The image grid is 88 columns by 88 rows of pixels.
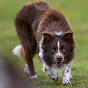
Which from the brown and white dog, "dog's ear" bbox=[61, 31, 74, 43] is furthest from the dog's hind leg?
"dog's ear" bbox=[61, 31, 74, 43]

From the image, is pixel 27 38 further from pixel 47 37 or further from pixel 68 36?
pixel 68 36

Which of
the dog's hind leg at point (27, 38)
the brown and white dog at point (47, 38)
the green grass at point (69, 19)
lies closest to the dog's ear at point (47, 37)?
the brown and white dog at point (47, 38)

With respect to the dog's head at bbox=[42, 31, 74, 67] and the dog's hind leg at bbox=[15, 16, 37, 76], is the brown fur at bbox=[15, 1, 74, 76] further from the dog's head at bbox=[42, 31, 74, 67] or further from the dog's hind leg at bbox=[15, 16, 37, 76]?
the dog's head at bbox=[42, 31, 74, 67]

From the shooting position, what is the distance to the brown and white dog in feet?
21.6

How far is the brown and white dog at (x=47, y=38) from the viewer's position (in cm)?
660

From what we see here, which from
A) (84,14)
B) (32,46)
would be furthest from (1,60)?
(84,14)

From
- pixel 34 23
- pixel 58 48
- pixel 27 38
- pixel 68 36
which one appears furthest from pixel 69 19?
pixel 58 48

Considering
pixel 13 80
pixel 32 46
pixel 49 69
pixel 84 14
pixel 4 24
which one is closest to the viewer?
pixel 13 80

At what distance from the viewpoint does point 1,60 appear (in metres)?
1.58

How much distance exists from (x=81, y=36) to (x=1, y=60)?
73.8 ft

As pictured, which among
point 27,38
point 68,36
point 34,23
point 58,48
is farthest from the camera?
point 27,38

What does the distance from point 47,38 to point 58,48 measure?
0.41 metres

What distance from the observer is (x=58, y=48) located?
6457mm

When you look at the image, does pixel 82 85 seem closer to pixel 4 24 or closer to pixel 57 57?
pixel 57 57
